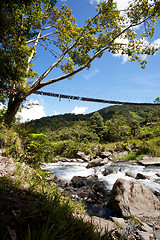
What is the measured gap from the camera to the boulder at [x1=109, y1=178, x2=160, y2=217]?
8.57 feet

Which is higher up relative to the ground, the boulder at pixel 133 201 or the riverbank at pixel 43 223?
the riverbank at pixel 43 223

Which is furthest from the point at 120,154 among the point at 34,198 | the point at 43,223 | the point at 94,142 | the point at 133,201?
the point at 43,223

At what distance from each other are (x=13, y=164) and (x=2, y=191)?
1319mm

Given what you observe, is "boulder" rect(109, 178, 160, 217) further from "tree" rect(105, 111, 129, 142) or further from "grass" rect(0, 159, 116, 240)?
"tree" rect(105, 111, 129, 142)

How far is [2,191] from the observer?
5.32 feet

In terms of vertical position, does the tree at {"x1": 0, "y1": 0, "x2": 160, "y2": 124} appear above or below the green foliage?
above

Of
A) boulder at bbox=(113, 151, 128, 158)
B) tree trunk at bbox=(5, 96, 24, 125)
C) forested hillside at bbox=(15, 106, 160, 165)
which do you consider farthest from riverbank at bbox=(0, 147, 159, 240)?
boulder at bbox=(113, 151, 128, 158)

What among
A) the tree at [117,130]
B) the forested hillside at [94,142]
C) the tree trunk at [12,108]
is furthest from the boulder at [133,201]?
the tree at [117,130]

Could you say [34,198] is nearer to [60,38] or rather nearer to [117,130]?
[60,38]

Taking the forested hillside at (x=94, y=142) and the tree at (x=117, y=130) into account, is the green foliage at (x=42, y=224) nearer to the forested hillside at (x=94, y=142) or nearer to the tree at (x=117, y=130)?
the forested hillside at (x=94, y=142)

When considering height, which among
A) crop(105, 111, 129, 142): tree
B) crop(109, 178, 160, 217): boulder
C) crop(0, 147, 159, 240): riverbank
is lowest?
crop(109, 178, 160, 217): boulder

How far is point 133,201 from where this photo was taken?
281cm

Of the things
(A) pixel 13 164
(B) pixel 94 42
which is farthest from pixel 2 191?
(B) pixel 94 42

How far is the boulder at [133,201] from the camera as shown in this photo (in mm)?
2613
